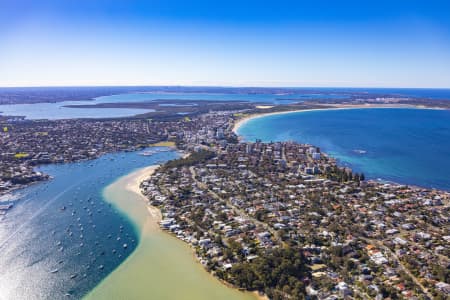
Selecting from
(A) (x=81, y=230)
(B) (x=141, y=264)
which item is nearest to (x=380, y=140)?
(B) (x=141, y=264)

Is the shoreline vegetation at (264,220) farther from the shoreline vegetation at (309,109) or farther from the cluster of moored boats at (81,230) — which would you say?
the shoreline vegetation at (309,109)

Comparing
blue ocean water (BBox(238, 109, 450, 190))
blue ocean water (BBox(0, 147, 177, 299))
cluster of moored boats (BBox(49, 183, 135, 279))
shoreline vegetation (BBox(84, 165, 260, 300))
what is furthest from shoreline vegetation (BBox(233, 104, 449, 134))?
cluster of moored boats (BBox(49, 183, 135, 279))

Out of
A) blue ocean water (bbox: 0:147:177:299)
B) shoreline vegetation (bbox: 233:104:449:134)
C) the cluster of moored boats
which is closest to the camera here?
blue ocean water (bbox: 0:147:177:299)

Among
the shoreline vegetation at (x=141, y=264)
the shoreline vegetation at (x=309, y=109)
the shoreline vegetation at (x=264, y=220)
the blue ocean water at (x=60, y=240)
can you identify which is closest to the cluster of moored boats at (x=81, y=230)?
the blue ocean water at (x=60, y=240)

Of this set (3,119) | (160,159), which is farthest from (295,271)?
(3,119)

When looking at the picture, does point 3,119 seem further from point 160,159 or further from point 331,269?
point 331,269

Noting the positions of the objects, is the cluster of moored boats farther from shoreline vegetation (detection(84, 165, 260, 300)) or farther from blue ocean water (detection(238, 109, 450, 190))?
blue ocean water (detection(238, 109, 450, 190))
